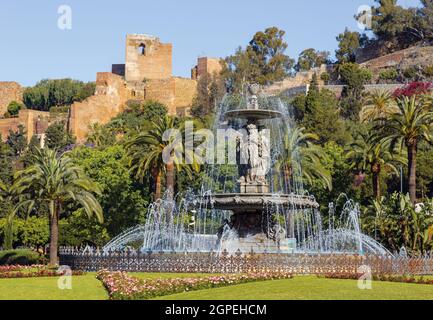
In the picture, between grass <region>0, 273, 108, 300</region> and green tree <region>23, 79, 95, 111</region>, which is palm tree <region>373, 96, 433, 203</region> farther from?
green tree <region>23, 79, 95, 111</region>

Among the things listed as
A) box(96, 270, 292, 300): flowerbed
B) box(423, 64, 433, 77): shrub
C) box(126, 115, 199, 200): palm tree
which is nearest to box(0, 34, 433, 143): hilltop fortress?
box(423, 64, 433, 77): shrub

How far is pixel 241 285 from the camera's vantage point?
79.2 ft

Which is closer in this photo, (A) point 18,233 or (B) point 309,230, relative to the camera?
(B) point 309,230

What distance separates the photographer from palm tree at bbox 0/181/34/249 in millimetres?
43469

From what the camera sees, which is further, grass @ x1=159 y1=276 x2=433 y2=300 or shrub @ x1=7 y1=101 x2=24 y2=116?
shrub @ x1=7 y1=101 x2=24 y2=116

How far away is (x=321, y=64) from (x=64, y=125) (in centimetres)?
3494

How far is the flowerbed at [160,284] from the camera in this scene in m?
22.0

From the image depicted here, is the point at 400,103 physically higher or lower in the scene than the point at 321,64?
lower

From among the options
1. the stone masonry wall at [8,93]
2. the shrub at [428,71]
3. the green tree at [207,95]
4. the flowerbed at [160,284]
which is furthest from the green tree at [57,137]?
the flowerbed at [160,284]

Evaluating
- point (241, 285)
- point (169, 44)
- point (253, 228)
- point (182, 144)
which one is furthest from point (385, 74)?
point (241, 285)

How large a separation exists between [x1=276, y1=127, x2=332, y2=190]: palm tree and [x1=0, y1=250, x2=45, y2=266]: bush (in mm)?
15290

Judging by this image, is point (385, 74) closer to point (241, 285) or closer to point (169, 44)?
point (169, 44)

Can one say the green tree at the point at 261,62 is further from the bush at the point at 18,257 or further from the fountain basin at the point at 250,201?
the fountain basin at the point at 250,201
